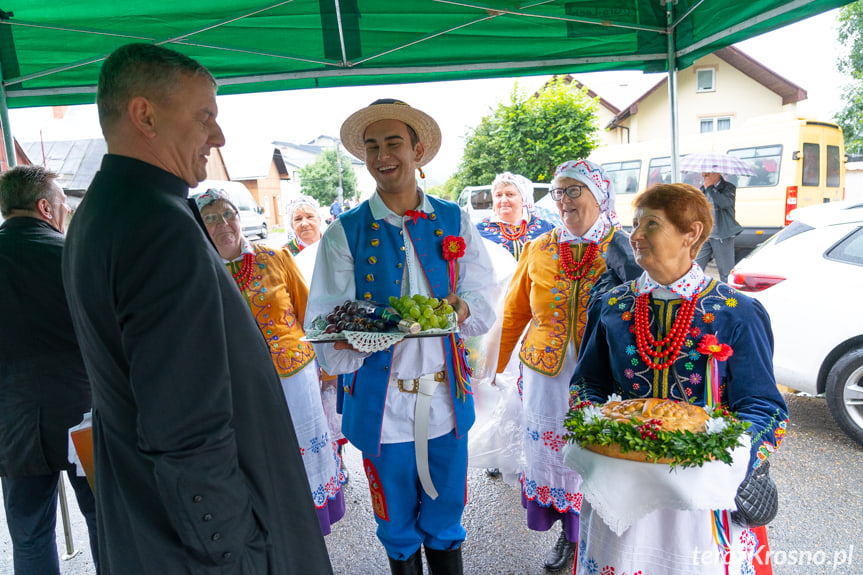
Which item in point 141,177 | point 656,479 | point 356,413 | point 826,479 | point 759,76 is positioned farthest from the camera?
point 759,76

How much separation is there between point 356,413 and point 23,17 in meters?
3.14

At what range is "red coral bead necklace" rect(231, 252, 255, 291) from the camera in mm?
2998

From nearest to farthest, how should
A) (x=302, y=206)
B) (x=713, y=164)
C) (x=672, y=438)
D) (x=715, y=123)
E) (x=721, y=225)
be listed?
1. (x=672, y=438)
2. (x=302, y=206)
3. (x=721, y=225)
4. (x=713, y=164)
5. (x=715, y=123)

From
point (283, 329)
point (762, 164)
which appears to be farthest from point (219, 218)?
point (762, 164)

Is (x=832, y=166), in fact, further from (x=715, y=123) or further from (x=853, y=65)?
(x=715, y=123)

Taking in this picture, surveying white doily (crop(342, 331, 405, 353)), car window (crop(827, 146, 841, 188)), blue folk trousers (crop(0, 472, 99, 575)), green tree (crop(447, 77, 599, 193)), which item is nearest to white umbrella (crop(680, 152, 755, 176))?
car window (crop(827, 146, 841, 188))

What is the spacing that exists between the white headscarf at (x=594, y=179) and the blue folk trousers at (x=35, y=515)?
2.88 meters

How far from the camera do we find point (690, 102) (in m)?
25.3

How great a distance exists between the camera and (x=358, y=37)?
135 inches

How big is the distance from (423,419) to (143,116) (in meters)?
1.50

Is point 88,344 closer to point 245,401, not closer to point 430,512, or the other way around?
point 245,401

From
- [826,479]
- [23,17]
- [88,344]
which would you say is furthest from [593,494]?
[23,17]

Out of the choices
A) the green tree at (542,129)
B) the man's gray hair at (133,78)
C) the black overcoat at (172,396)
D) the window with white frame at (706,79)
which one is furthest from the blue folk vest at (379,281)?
the window with white frame at (706,79)

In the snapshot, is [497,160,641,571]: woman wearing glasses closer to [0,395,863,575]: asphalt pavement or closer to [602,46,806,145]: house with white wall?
[0,395,863,575]: asphalt pavement
